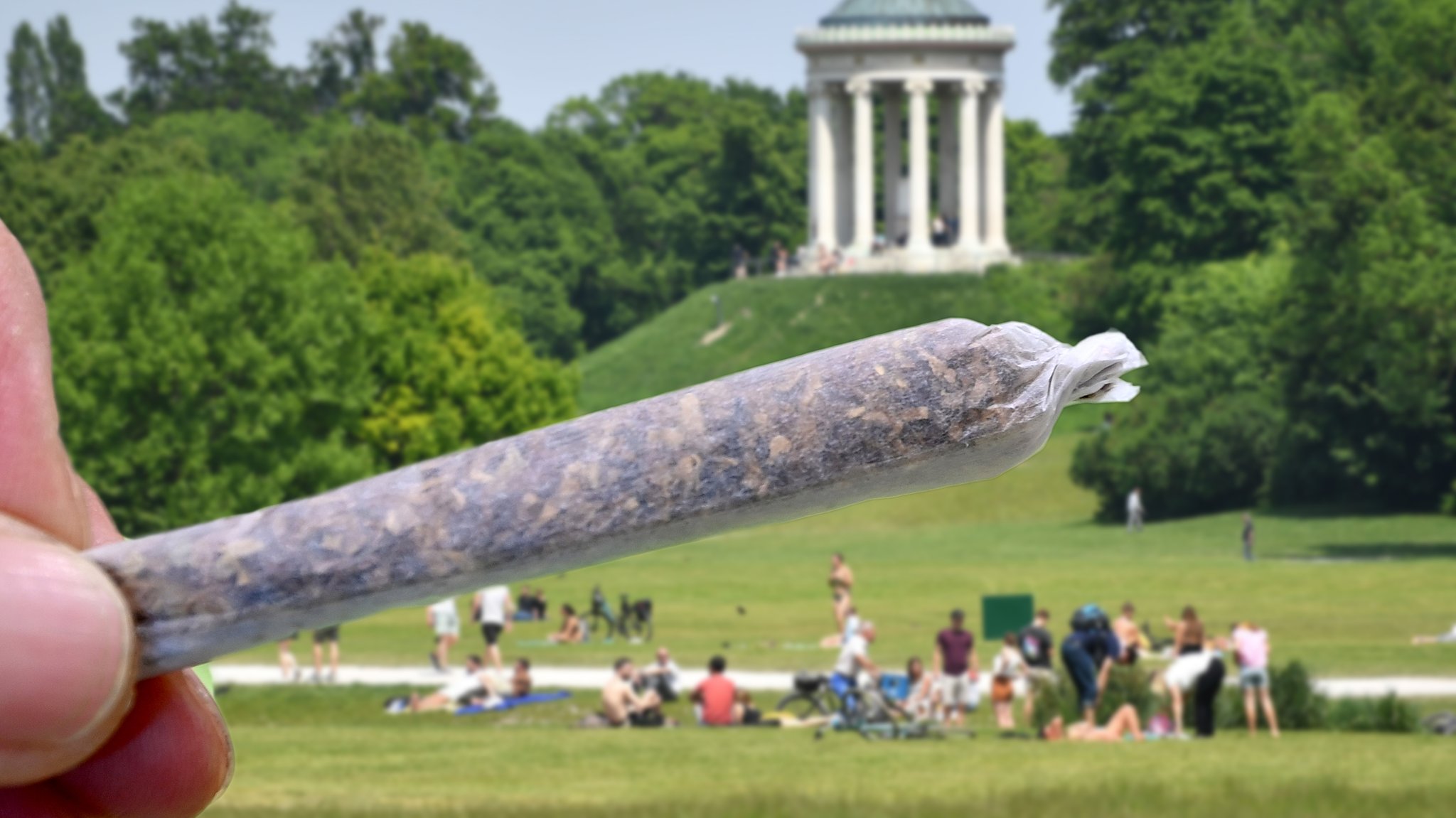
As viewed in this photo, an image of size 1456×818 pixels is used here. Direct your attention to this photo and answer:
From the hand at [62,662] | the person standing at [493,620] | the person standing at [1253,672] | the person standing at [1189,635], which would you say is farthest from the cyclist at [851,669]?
the hand at [62,662]

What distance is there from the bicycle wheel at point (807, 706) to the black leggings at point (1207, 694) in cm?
415

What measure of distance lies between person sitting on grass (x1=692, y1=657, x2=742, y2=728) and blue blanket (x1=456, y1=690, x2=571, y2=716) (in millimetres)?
2938

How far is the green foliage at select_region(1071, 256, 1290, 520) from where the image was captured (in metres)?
62.5

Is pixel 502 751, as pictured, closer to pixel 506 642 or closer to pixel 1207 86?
pixel 506 642

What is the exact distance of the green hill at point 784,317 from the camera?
85.4m

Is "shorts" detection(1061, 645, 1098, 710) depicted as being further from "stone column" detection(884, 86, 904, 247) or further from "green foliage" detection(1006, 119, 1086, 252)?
"stone column" detection(884, 86, 904, 247)

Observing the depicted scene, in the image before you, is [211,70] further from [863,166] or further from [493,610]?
[493,610]

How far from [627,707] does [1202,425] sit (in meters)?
42.2

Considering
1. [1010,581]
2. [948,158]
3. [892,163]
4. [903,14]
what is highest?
[903,14]

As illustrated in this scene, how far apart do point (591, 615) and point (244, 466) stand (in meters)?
13.3

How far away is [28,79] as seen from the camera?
124 metres

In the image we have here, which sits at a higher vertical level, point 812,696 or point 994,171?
point 994,171

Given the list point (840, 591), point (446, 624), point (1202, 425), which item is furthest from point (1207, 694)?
Result: point (1202, 425)

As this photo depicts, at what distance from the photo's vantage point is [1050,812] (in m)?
14.0
